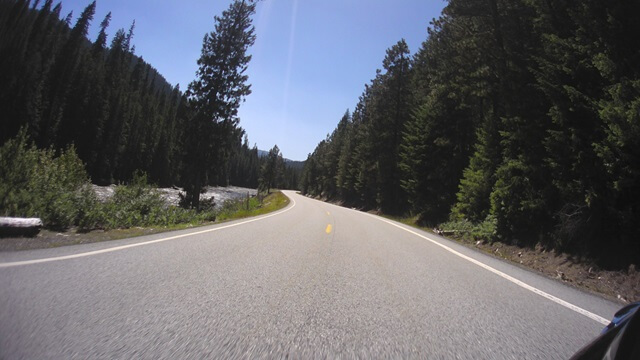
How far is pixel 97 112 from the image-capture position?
2035 inches

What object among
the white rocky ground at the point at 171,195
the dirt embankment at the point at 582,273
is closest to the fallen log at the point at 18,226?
the white rocky ground at the point at 171,195

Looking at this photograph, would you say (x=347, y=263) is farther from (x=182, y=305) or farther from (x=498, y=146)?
(x=498, y=146)

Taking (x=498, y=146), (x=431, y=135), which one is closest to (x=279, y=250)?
(x=498, y=146)

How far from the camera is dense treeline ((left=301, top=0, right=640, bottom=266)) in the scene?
6.18 metres

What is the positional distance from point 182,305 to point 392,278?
301 centimetres

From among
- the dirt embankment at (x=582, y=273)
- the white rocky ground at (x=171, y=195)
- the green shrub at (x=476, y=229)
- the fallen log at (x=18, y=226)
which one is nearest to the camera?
the fallen log at (x=18, y=226)

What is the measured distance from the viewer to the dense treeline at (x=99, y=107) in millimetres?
20328

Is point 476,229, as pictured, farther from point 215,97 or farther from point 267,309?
point 215,97

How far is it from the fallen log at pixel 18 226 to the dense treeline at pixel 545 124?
11616 millimetres

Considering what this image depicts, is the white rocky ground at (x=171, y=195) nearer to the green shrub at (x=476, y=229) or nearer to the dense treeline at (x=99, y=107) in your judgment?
the dense treeline at (x=99, y=107)

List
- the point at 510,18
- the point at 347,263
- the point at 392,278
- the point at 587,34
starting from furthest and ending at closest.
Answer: the point at 510,18, the point at 587,34, the point at 347,263, the point at 392,278

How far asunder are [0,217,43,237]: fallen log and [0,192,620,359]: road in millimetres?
1319

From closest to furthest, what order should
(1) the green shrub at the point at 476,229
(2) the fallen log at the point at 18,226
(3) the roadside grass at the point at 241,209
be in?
(2) the fallen log at the point at 18,226
(1) the green shrub at the point at 476,229
(3) the roadside grass at the point at 241,209

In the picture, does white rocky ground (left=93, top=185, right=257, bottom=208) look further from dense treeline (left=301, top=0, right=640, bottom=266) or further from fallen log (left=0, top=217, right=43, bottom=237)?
dense treeline (left=301, top=0, right=640, bottom=266)
